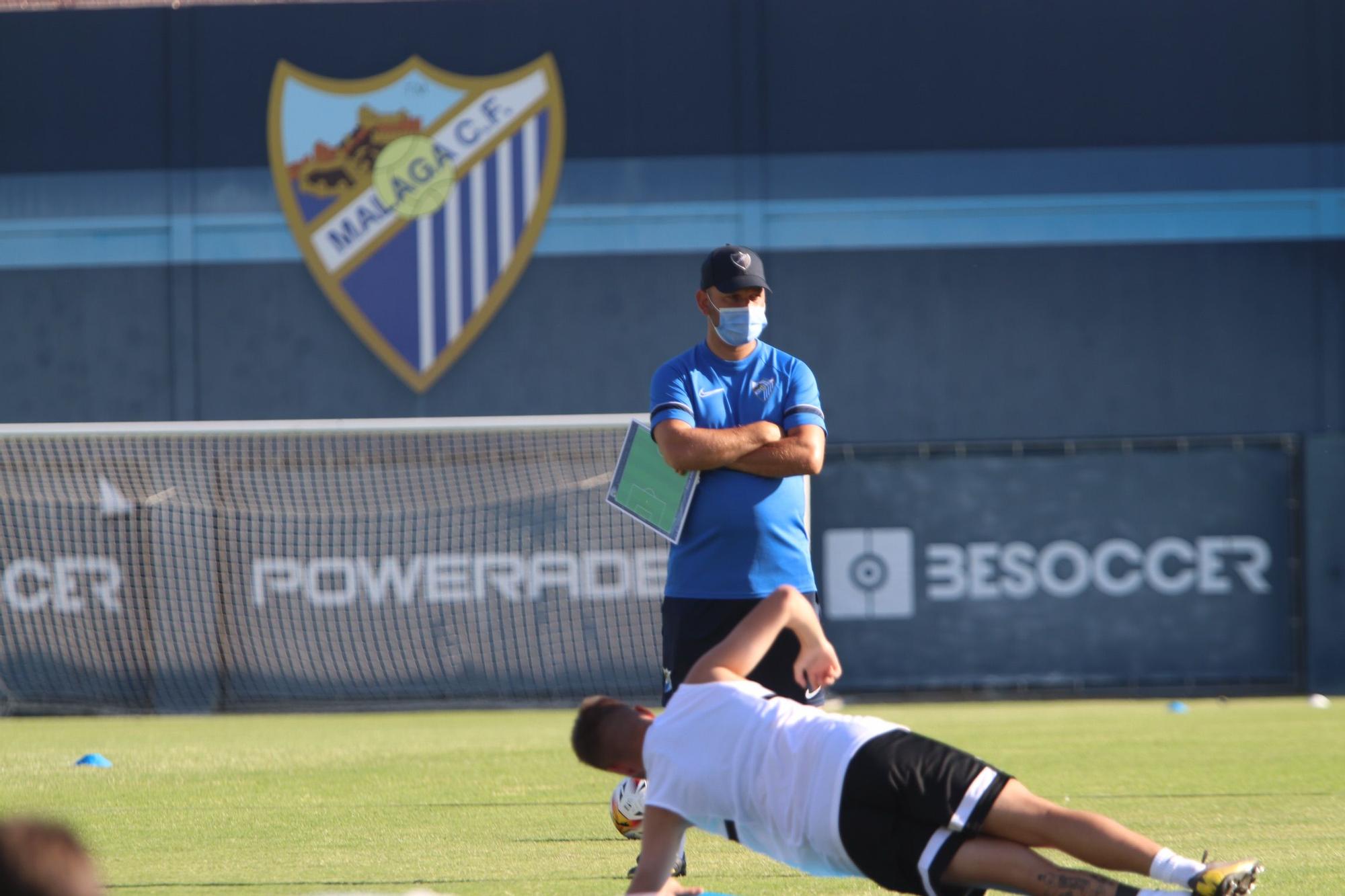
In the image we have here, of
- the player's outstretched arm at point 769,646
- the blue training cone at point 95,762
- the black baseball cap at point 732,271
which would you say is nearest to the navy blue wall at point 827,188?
the blue training cone at point 95,762

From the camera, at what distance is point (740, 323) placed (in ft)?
18.2

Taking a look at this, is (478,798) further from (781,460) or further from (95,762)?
(781,460)

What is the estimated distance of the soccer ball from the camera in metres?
5.92

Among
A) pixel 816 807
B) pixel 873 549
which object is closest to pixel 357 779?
pixel 816 807

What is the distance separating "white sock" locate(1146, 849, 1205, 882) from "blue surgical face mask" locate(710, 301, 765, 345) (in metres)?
2.17

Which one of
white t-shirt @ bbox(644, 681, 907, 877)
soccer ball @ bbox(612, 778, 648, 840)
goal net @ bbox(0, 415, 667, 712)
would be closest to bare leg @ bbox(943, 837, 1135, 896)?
white t-shirt @ bbox(644, 681, 907, 877)

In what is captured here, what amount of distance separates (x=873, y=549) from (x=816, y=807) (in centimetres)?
1182

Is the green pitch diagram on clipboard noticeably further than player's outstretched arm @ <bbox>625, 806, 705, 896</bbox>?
Result: Yes

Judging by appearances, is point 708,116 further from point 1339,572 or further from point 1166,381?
point 1339,572

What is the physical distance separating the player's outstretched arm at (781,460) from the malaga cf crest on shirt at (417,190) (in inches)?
477

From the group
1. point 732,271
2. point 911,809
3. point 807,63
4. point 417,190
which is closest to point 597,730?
point 911,809

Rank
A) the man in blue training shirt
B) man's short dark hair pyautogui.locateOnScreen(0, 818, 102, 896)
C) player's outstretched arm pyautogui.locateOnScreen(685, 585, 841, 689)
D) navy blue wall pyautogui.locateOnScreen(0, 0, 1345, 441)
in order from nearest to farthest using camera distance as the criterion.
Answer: man's short dark hair pyautogui.locateOnScreen(0, 818, 102, 896), player's outstretched arm pyautogui.locateOnScreen(685, 585, 841, 689), the man in blue training shirt, navy blue wall pyautogui.locateOnScreen(0, 0, 1345, 441)

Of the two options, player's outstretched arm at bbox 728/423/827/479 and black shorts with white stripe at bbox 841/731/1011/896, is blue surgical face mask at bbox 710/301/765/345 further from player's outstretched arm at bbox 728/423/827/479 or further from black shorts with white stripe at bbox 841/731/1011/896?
black shorts with white stripe at bbox 841/731/1011/896

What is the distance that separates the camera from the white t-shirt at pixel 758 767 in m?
4.30
